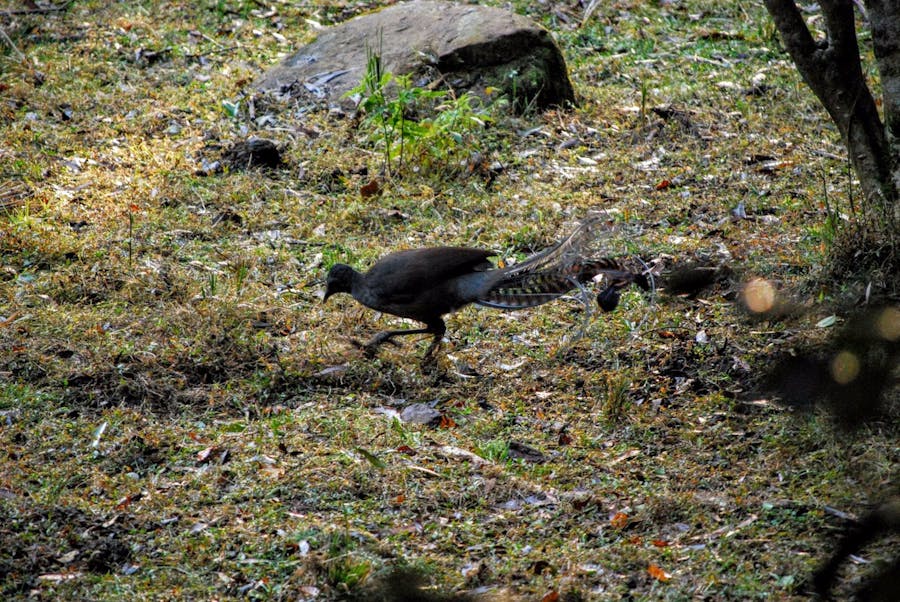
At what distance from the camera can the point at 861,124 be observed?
561 centimetres

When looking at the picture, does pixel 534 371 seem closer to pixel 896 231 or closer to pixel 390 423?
pixel 390 423

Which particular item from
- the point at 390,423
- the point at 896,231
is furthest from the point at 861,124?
the point at 390,423

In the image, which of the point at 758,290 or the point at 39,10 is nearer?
the point at 758,290

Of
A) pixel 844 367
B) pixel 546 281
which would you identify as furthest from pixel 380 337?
pixel 844 367

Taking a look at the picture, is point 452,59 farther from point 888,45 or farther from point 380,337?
point 888,45

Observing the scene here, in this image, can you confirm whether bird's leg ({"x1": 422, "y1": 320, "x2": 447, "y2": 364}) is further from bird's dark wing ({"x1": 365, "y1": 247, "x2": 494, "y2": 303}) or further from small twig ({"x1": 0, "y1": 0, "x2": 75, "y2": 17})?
small twig ({"x1": 0, "y1": 0, "x2": 75, "y2": 17})

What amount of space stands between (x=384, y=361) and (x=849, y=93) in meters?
3.07

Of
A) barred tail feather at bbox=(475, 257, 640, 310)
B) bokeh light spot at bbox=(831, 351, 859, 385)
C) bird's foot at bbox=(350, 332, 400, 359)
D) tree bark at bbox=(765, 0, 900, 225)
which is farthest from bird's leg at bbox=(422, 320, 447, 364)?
bokeh light spot at bbox=(831, 351, 859, 385)

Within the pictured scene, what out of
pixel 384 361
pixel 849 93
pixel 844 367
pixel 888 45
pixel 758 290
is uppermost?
pixel 844 367

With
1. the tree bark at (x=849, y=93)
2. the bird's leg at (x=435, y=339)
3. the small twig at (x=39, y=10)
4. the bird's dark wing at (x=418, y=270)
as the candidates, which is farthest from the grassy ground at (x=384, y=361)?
the small twig at (x=39, y=10)

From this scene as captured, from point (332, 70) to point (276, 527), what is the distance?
623cm

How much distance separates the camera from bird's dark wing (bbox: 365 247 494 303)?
5.83 meters

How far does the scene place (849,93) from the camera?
18.3 ft

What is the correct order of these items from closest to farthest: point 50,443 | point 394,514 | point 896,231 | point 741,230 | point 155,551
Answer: point 155,551 → point 394,514 → point 50,443 → point 896,231 → point 741,230
